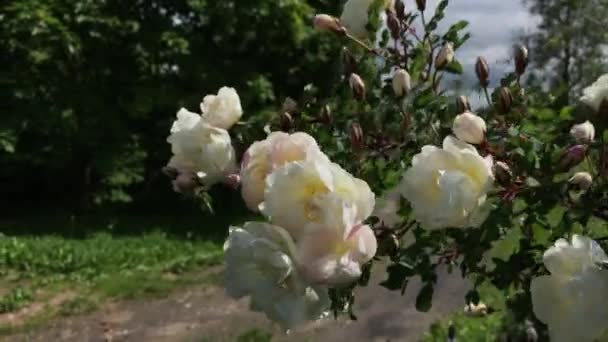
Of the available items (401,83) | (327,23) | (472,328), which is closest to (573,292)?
(401,83)

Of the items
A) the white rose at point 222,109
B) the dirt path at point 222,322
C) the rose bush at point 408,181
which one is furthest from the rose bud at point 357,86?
the dirt path at point 222,322

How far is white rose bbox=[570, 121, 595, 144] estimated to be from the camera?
4.50 feet

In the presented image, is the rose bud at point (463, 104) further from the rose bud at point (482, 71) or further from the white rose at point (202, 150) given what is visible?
the white rose at point (202, 150)

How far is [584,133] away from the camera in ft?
4.50

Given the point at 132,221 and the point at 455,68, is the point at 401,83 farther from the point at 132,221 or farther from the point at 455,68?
the point at 132,221

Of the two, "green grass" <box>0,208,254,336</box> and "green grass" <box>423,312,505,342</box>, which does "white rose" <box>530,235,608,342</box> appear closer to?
"green grass" <box>423,312,505,342</box>

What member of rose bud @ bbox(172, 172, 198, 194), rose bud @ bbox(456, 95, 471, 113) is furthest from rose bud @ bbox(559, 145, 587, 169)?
rose bud @ bbox(172, 172, 198, 194)

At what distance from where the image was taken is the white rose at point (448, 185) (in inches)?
50.4

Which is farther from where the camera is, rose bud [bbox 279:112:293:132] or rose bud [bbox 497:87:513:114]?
rose bud [bbox 279:112:293:132]

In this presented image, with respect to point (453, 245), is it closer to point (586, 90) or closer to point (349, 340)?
point (586, 90)

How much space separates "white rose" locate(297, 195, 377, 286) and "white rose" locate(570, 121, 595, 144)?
0.42 meters

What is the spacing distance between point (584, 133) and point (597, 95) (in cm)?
10

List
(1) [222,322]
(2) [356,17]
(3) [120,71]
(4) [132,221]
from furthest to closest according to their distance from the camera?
(3) [120,71]
(4) [132,221]
(1) [222,322]
(2) [356,17]

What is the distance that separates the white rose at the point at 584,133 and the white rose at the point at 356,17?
25.6 inches
